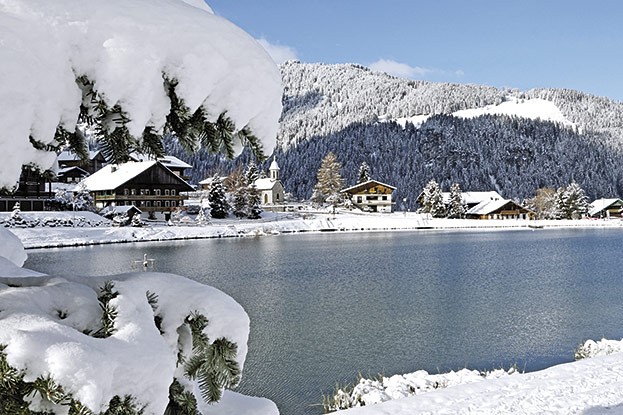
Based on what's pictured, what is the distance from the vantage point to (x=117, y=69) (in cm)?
191

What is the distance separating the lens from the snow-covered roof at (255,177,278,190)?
273ft

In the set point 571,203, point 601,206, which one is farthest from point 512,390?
point 601,206

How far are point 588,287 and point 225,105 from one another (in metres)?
22.7

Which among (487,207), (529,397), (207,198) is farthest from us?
(487,207)

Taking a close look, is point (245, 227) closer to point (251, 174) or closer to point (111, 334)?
point (251, 174)

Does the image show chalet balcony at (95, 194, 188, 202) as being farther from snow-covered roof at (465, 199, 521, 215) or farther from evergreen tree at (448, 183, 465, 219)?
snow-covered roof at (465, 199, 521, 215)

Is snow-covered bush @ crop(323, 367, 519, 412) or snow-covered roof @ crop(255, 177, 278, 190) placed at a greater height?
snow-covered roof @ crop(255, 177, 278, 190)

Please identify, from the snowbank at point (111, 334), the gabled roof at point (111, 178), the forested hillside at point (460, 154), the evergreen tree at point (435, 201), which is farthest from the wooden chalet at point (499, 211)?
the snowbank at point (111, 334)

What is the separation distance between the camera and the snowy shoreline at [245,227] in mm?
42344

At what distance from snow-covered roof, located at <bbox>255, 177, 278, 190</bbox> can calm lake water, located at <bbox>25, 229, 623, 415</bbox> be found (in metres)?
47.2

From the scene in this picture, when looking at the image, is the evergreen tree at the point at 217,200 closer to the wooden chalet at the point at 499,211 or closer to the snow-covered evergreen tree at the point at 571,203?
the wooden chalet at the point at 499,211

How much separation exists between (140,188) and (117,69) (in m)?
61.1

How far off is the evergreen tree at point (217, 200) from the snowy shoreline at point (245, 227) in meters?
2.39

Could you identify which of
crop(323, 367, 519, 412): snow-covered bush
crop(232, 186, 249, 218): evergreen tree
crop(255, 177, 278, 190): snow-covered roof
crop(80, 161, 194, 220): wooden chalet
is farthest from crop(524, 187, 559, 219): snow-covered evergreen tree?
crop(323, 367, 519, 412): snow-covered bush
